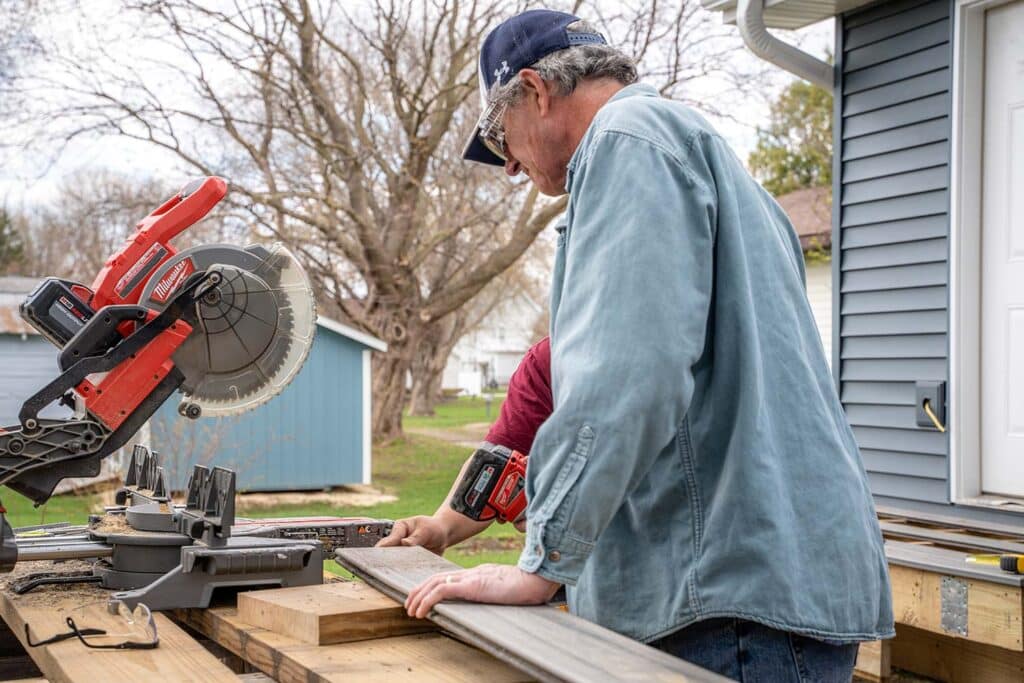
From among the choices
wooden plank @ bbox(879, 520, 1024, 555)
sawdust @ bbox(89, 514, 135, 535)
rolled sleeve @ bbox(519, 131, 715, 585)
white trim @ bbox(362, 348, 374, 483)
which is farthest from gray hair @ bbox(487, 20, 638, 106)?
white trim @ bbox(362, 348, 374, 483)

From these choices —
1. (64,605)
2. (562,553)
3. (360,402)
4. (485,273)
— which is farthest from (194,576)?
(485,273)

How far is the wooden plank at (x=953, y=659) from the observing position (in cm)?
444

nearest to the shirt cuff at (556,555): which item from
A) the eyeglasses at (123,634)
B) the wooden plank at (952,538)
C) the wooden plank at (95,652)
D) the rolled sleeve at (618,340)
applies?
the rolled sleeve at (618,340)

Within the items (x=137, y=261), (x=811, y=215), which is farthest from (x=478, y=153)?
(x=811, y=215)

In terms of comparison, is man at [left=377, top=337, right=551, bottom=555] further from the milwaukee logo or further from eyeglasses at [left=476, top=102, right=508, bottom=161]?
eyeglasses at [left=476, top=102, right=508, bottom=161]

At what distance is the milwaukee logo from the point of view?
6.49 ft

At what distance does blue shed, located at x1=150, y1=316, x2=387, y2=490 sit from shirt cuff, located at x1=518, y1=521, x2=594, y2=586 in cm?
1233

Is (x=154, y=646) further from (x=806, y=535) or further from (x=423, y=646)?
(x=806, y=535)

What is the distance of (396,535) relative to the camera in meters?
2.25

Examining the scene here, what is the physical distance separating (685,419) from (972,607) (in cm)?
283

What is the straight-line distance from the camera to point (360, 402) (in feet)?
48.5

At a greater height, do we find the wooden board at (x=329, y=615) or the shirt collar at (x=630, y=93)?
the shirt collar at (x=630, y=93)

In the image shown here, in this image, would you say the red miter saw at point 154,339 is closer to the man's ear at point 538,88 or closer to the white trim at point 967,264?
the man's ear at point 538,88

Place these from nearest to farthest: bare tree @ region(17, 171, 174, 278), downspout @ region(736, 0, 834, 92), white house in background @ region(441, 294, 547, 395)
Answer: downspout @ region(736, 0, 834, 92), bare tree @ region(17, 171, 174, 278), white house in background @ region(441, 294, 547, 395)
